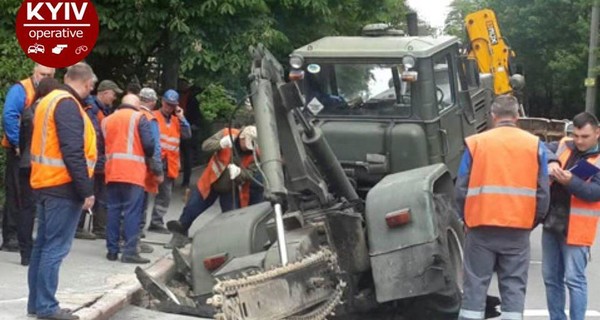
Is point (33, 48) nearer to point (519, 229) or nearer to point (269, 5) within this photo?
point (269, 5)

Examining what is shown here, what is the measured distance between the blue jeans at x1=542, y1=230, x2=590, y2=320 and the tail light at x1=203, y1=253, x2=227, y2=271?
245cm

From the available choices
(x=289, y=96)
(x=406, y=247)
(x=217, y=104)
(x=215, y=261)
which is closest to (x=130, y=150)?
(x=215, y=261)

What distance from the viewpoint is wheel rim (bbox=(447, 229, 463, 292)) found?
8.19 m

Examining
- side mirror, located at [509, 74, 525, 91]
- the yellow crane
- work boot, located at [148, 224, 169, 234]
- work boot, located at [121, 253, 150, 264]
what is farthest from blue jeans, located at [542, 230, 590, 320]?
the yellow crane

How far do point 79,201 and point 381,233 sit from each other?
2.23 meters

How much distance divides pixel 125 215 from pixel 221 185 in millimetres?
1414

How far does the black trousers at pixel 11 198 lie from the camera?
901 cm

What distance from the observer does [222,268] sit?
7.44 m

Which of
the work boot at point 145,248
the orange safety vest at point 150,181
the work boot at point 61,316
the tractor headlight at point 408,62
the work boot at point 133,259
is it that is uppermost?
the tractor headlight at point 408,62

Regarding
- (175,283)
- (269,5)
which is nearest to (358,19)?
(269,5)

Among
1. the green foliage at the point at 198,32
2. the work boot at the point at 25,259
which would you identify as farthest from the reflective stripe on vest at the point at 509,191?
the green foliage at the point at 198,32

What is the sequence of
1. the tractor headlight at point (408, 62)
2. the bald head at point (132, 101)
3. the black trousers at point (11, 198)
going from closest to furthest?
the black trousers at point (11, 198)
the tractor headlight at point (408, 62)
the bald head at point (132, 101)

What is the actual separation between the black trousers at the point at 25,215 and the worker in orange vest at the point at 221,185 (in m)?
1.90

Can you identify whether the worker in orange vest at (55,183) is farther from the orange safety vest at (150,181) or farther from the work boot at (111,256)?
the orange safety vest at (150,181)
